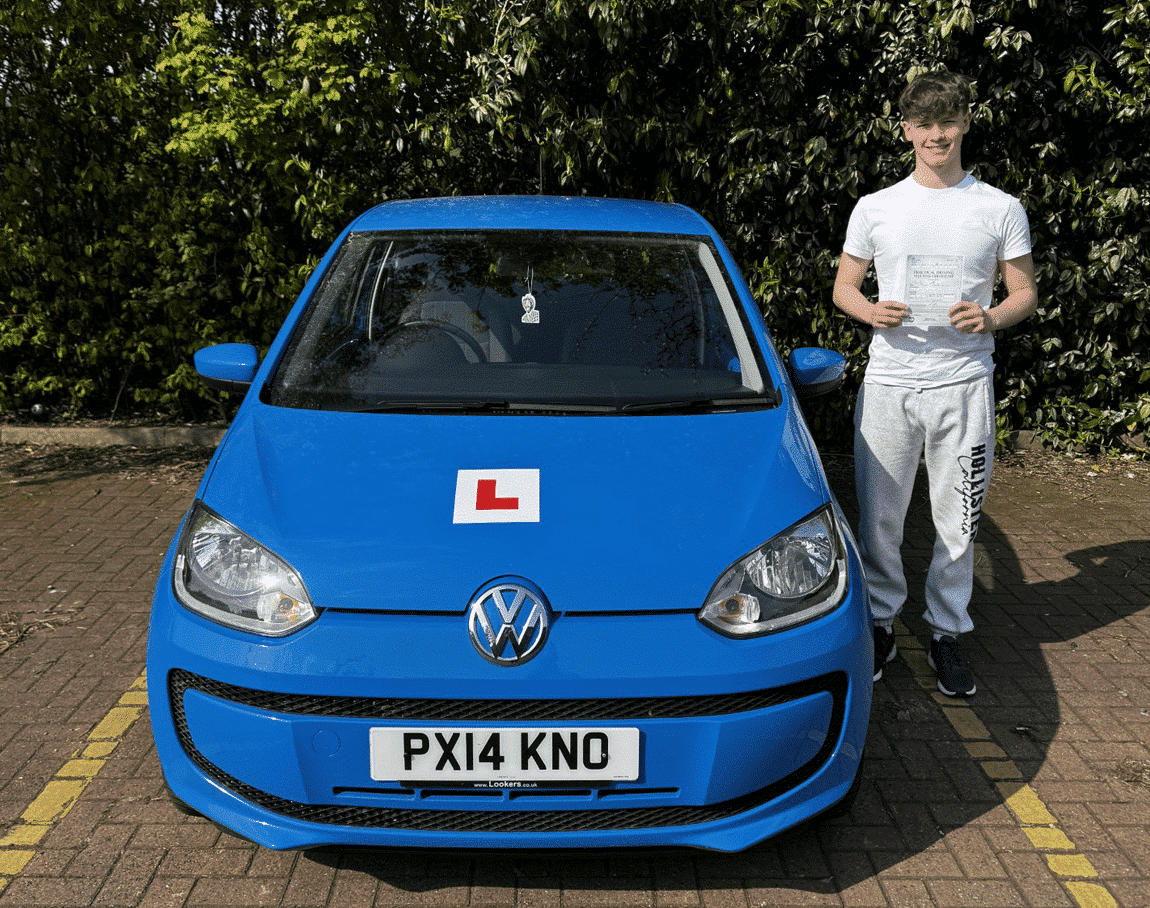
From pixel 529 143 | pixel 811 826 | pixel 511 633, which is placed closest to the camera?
pixel 511 633

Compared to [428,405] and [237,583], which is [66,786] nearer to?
[237,583]

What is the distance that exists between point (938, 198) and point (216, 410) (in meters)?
5.67

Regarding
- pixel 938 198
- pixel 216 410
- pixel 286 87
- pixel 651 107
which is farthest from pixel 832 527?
pixel 216 410

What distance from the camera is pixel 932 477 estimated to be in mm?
3551

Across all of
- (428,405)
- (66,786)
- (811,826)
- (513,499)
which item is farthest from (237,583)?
(811,826)

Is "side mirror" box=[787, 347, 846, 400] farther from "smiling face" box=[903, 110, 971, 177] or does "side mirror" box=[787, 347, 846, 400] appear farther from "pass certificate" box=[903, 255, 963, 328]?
"smiling face" box=[903, 110, 971, 177]

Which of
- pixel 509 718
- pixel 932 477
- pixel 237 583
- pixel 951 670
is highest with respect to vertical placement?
pixel 237 583

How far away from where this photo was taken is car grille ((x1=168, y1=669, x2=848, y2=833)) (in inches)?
86.1

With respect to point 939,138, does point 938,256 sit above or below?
below

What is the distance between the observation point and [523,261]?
3.39 metres

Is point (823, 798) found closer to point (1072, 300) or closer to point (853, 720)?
point (853, 720)

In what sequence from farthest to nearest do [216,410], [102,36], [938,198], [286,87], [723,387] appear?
1. [216,410]
2. [102,36]
3. [286,87]
4. [938,198]
5. [723,387]

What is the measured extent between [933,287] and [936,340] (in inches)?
6.7

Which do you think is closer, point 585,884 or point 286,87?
point 585,884
